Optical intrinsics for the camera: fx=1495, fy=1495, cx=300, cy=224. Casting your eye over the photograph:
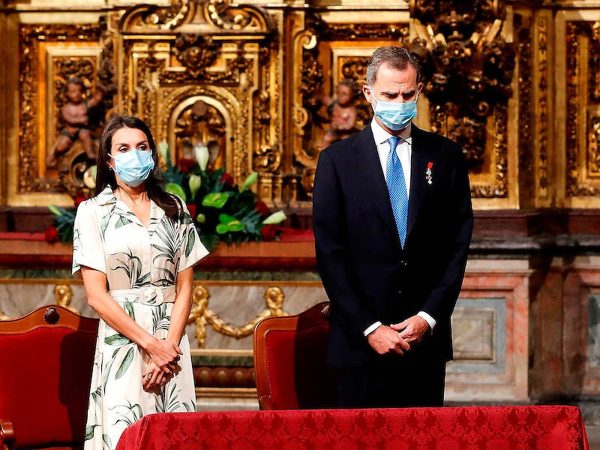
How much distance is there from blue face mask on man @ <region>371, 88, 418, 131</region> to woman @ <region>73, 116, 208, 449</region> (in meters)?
0.80

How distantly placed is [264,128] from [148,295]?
147 inches

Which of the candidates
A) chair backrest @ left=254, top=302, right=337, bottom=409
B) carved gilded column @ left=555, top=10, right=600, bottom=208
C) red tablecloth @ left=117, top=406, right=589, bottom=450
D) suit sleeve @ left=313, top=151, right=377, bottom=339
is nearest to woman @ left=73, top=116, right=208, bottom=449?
chair backrest @ left=254, top=302, right=337, bottom=409

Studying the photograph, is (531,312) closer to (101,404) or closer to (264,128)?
(264,128)

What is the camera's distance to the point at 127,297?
4758mm

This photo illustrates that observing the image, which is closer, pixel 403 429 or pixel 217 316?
pixel 403 429

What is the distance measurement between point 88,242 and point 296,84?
12.7ft

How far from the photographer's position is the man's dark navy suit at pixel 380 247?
450cm

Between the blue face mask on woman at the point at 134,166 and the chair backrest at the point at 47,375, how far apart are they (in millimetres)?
595

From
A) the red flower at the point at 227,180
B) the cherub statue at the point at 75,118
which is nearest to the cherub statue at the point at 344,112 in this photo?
the red flower at the point at 227,180

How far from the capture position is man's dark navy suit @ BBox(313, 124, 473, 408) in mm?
4504

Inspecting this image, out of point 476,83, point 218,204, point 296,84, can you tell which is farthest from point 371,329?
point 296,84

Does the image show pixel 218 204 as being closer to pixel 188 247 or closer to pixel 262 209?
pixel 262 209

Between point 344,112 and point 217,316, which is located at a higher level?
point 344,112

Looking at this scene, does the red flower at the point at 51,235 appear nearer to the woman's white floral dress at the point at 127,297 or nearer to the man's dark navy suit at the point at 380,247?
the woman's white floral dress at the point at 127,297
